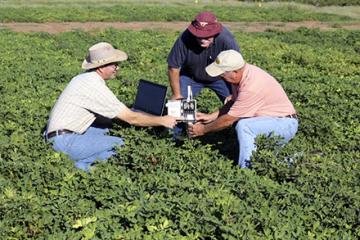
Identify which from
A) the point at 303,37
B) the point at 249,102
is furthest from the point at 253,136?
the point at 303,37

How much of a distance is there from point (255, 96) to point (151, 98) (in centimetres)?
122

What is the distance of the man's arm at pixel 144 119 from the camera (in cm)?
635

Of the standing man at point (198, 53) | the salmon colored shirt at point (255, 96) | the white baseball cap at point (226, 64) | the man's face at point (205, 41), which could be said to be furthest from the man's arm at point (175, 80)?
the white baseball cap at point (226, 64)

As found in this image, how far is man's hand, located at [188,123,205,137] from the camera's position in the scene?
656 cm

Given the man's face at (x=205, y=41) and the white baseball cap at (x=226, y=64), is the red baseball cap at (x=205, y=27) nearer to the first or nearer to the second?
the man's face at (x=205, y=41)

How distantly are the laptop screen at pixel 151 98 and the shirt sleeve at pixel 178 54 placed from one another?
88 cm

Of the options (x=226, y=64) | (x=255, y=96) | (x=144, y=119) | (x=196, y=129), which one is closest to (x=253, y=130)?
(x=255, y=96)

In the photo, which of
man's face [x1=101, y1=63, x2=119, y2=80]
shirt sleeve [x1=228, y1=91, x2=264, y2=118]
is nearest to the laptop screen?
man's face [x1=101, y1=63, x2=119, y2=80]

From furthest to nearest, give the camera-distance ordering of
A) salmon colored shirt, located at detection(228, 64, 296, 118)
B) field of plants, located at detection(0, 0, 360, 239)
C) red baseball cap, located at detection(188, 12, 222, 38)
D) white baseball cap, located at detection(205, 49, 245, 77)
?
red baseball cap, located at detection(188, 12, 222, 38) → salmon colored shirt, located at detection(228, 64, 296, 118) → white baseball cap, located at detection(205, 49, 245, 77) → field of plants, located at detection(0, 0, 360, 239)

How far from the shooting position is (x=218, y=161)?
6.07m

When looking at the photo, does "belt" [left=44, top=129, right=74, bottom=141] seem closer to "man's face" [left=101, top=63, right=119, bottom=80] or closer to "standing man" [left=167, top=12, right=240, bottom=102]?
"man's face" [left=101, top=63, right=119, bottom=80]

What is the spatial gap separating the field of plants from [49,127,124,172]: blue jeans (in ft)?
0.53

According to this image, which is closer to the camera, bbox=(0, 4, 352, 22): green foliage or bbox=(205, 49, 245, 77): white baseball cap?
bbox=(205, 49, 245, 77): white baseball cap

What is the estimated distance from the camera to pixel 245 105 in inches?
248
